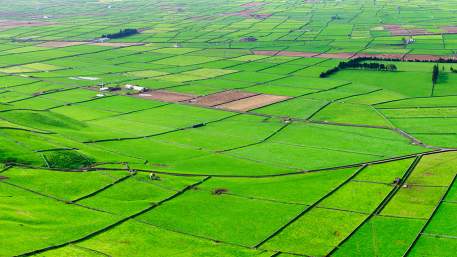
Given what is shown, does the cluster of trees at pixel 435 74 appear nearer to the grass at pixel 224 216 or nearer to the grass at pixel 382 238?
the grass at pixel 382 238

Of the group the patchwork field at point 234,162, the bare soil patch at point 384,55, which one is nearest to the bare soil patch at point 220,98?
the patchwork field at point 234,162

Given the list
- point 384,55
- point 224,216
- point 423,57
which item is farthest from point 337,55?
point 224,216

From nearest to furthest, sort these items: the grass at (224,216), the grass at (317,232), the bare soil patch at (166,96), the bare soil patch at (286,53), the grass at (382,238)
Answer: the grass at (382,238), the grass at (317,232), the grass at (224,216), the bare soil patch at (166,96), the bare soil patch at (286,53)

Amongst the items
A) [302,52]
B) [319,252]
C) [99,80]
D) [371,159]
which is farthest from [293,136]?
[302,52]

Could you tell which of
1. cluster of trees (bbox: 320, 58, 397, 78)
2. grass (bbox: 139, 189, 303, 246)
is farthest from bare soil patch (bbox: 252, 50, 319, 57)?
grass (bbox: 139, 189, 303, 246)

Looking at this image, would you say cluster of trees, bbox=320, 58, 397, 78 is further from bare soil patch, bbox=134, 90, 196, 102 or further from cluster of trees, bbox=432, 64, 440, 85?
bare soil patch, bbox=134, 90, 196, 102

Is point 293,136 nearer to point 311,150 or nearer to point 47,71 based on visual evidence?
point 311,150

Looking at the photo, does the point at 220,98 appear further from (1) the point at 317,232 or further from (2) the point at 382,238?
(2) the point at 382,238
